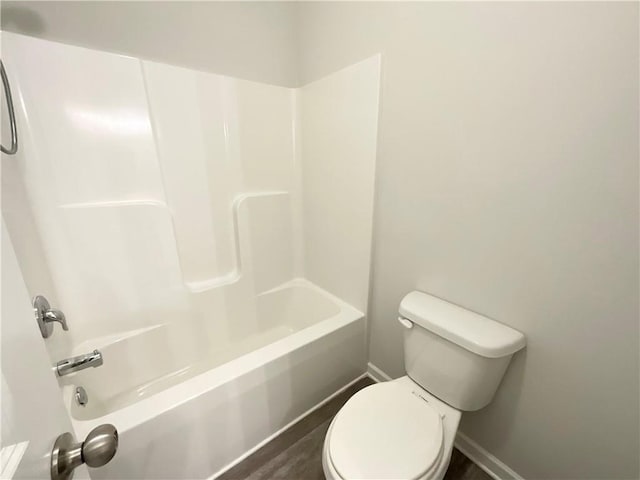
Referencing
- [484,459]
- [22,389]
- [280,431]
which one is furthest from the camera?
[280,431]

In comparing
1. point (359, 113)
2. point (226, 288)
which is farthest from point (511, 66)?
point (226, 288)

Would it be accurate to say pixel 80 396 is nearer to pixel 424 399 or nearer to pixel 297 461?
pixel 297 461

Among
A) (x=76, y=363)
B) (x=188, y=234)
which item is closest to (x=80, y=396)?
(x=76, y=363)

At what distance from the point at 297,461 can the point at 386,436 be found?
1.88ft

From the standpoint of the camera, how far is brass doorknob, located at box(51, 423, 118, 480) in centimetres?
39

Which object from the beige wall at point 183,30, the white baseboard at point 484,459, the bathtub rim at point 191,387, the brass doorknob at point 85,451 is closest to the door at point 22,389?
the brass doorknob at point 85,451

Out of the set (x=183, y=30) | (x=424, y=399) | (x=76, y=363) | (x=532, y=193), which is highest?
(x=183, y=30)

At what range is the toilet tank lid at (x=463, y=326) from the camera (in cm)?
88

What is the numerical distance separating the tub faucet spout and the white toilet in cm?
86

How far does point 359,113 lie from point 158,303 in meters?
1.45

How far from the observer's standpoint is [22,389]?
1.10 ft

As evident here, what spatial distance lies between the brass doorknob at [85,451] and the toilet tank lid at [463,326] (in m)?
0.95

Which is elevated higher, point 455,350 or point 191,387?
point 455,350

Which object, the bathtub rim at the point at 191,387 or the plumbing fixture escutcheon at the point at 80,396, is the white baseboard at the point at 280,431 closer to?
the bathtub rim at the point at 191,387
